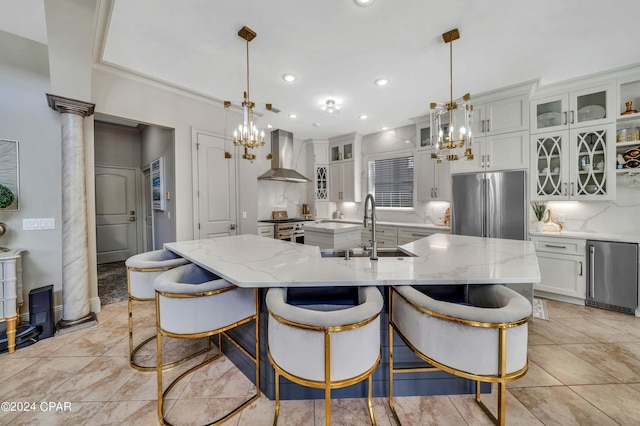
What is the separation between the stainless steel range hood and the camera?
17.7ft

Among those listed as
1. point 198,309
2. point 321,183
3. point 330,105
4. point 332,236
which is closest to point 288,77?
point 330,105

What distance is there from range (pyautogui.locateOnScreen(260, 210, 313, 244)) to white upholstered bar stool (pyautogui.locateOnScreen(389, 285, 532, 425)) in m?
4.05

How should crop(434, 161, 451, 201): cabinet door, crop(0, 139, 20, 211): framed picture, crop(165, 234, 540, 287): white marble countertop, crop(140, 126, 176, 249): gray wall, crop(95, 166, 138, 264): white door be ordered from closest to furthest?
1. crop(165, 234, 540, 287): white marble countertop
2. crop(0, 139, 20, 211): framed picture
3. crop(140, 126, 176, 249): gray wall
4. crop(434, 161, 451, 201): cabinet door
5. crop(95, 166, 138, 264): white door

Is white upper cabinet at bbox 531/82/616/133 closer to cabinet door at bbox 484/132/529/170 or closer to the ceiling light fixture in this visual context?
cabinet door at bbox 484/132/529/170

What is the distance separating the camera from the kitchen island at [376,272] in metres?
1.37

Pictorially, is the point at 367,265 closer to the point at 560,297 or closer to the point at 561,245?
the point at 561,245

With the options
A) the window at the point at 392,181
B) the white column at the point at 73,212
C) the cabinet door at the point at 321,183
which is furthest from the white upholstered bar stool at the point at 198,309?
the cabinet door at the point at 321,183

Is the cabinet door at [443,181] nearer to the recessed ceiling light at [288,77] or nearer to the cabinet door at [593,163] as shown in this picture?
the cabinet door at [593,163]

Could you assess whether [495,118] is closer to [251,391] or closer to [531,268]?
[531,268]

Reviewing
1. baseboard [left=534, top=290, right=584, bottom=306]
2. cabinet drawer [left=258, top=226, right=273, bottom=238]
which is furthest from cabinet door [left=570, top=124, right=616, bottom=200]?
cabinet drawer [left=258, top=226, right=273, bottom=238]

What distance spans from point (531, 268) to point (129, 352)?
3.15 meters

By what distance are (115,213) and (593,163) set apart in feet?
26.8

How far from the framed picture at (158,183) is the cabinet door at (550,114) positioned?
5362 millimetres

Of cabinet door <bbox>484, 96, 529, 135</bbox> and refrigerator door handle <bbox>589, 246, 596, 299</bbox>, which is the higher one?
cabinet door <bbox>484, 96, 529, 135</bbox>
